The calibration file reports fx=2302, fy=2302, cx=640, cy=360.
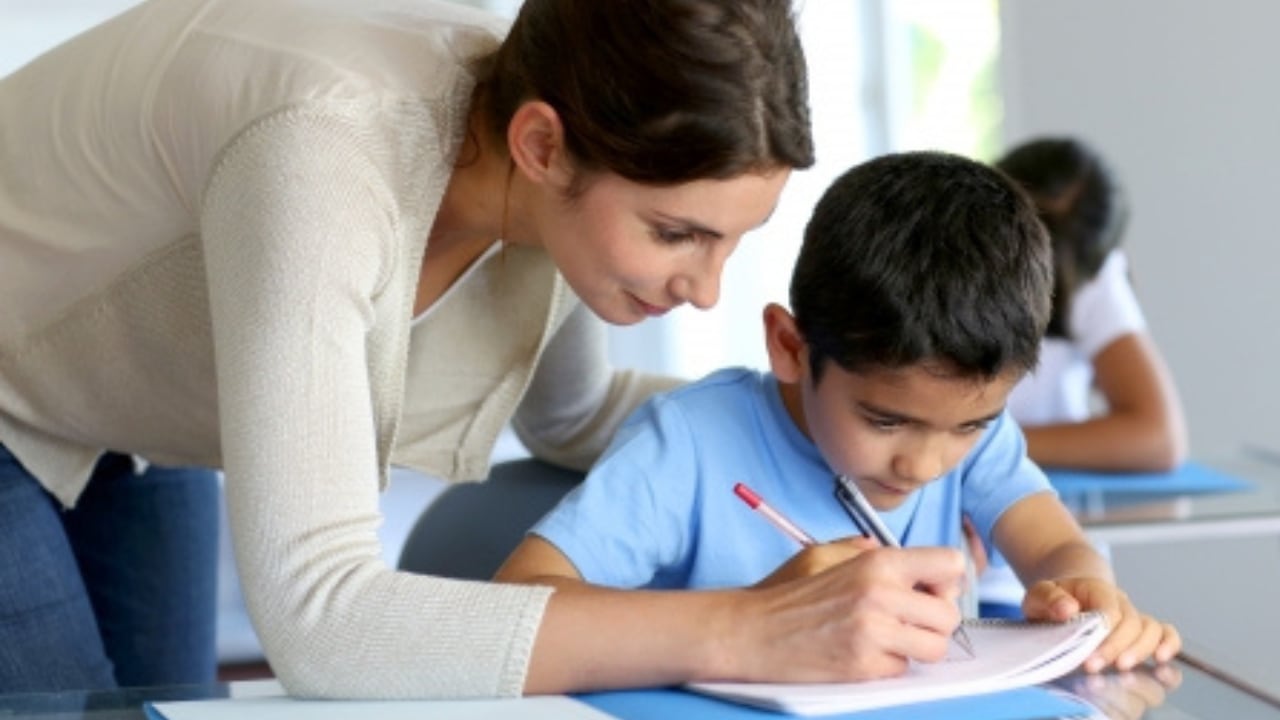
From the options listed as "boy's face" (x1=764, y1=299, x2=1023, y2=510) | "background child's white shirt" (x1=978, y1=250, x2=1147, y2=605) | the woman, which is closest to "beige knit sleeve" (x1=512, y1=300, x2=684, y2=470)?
the woman

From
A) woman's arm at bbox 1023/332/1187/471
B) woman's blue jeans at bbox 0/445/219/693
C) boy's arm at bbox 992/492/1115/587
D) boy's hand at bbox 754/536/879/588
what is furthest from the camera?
woman's arm at bbox 1023/332/1187/471

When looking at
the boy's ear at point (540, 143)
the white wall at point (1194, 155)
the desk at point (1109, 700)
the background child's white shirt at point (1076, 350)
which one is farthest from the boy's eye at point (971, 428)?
the white wall at point (1194, 155)

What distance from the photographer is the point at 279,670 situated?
133 centimetres

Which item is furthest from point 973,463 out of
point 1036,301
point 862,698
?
point 862,698

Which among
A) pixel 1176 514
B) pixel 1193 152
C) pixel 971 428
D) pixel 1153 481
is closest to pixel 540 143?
pixel 971 428

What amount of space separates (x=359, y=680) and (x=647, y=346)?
2968mm

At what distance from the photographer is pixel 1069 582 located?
1529mm

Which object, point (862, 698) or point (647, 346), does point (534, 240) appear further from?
point (647, 346)

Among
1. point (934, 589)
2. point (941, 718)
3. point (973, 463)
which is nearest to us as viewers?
point (941, 718)

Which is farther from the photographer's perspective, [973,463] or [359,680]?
[973,463]

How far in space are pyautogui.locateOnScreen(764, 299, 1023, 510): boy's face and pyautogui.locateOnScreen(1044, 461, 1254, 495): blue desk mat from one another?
32.9 inches

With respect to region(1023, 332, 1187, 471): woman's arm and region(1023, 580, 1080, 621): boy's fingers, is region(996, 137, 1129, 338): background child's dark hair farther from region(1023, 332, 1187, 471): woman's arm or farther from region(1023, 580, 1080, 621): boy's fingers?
region(1023, 580, 1080, 621): boy's fingers

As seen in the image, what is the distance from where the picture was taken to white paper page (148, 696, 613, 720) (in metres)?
1.27

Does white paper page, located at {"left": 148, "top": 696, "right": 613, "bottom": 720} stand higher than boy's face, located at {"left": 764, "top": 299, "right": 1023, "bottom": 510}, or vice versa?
boy's face, located at {"left": 764, "top": 299, "right": 1023, "bottom": 510}
